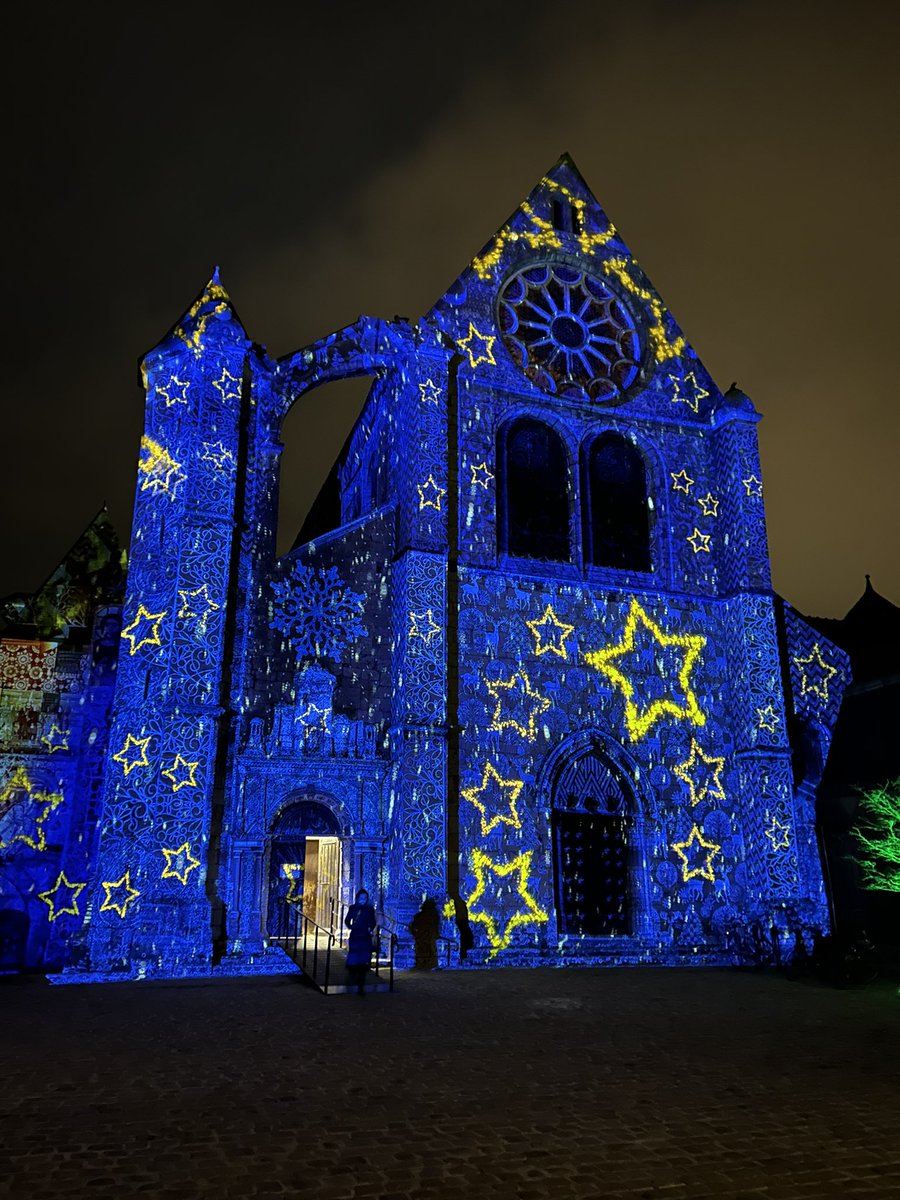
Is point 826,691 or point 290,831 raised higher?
point 826,691

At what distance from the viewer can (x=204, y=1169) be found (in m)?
5.41

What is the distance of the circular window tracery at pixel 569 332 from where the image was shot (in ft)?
74.1

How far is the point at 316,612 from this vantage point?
19.1 metres

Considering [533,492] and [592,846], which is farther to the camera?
[533,492]

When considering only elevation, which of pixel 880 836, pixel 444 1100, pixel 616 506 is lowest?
pixel 444 1100

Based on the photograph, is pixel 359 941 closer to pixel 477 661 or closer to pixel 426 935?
pixel 426 935

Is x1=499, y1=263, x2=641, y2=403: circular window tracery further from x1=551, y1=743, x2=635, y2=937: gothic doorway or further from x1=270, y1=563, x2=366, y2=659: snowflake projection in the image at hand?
x1=551, y1=743, x2=635, y2=937: gothic doorway

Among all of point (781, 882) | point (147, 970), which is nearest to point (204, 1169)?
point (147, 970)

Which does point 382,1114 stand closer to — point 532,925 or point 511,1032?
point 511,1032

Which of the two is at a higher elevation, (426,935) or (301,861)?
(301,861)

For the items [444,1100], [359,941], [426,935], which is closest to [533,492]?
[426,935]

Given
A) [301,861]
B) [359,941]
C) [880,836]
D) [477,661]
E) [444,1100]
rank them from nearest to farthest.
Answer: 1. [444,1100]
2. [359,941]
3. [477,661]
4. [301,861]
5. [880,836]

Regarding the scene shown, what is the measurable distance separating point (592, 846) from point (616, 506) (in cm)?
808

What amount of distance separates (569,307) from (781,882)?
14601mm
